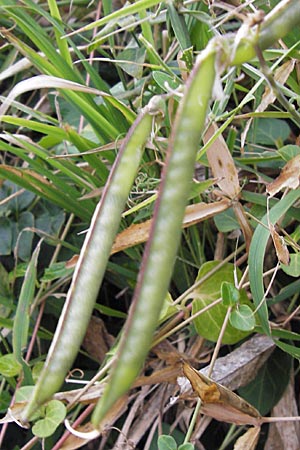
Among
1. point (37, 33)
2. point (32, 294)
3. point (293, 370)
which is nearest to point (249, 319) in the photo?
point (293, 370)

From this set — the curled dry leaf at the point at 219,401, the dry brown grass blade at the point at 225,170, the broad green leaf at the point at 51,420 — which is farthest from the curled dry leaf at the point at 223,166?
the broad green leaf at the point at 51,420

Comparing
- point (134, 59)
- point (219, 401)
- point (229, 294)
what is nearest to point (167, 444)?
point (219, 401)

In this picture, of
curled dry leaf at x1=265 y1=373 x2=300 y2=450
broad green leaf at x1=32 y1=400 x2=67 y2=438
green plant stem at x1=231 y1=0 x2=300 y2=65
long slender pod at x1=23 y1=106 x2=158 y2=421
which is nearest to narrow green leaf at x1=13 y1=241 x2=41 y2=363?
broad green leaf at x1=32 y1=400 x2=67 y2=438

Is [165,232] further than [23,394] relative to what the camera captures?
No

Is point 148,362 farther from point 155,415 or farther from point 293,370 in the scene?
point 293,370

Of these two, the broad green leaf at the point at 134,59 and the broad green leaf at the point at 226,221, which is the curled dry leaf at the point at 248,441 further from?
the broad green leaf at the point at 134,59

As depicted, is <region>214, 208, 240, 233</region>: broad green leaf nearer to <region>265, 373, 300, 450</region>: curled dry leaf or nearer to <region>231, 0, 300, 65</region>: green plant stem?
<region>265, 373, 300, 450</region>: curled dry leaf

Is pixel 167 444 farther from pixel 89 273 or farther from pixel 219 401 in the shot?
pixel 89 273
